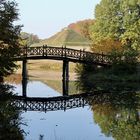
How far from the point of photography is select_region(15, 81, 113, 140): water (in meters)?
20.8

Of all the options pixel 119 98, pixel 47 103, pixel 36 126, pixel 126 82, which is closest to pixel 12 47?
pixel 47 103

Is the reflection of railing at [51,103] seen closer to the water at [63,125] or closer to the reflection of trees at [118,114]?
the reflection of trees at [118,114]

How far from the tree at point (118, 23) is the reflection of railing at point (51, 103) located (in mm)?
27181

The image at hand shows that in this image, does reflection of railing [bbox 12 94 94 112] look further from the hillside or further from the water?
the hillside

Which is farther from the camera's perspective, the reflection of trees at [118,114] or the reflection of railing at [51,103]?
the reflection of railing at [51,103]

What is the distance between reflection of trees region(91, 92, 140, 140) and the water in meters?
0.42

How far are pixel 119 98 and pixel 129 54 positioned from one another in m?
17.7

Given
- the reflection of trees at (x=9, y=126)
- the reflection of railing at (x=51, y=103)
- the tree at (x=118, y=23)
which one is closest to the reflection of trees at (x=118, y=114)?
the reflection of railing at (x=51, y=103)

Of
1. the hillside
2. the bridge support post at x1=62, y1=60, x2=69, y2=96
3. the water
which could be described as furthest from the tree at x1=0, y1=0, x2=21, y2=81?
the hillside

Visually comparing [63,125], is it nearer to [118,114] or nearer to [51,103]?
[118,114]

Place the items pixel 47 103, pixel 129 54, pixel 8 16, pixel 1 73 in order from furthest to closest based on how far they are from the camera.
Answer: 1. pixel 129 54
2. pixel 1 73
3. pixel 8 16
4. pixel 47 103

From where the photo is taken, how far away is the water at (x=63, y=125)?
20.8 metres

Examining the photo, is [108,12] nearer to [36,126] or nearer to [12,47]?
[12,47]

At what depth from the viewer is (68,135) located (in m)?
21.0
